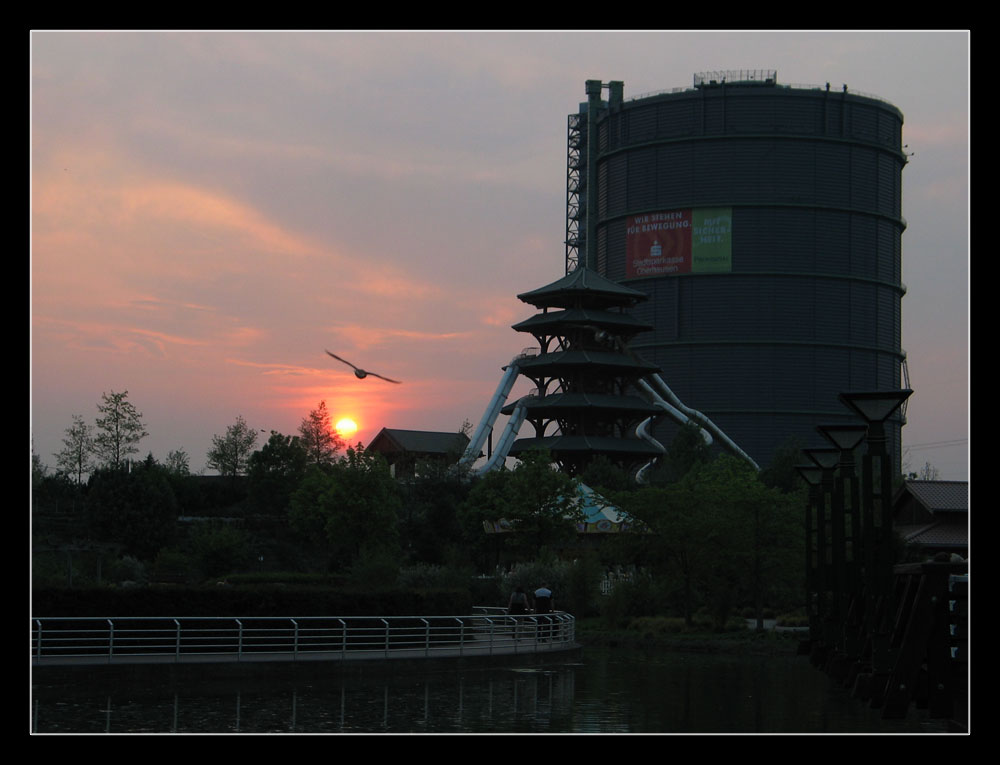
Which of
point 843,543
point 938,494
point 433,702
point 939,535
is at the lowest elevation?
point 939,535

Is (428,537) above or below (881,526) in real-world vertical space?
below

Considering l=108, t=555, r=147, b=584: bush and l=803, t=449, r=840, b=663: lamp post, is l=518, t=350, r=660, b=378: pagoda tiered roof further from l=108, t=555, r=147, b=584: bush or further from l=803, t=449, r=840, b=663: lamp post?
l=803, t=449, r=840, b=663: lamp post

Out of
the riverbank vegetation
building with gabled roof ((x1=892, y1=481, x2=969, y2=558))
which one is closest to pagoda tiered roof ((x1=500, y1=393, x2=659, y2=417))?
the riverbank vegetation

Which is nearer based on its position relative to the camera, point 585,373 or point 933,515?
point 933,515

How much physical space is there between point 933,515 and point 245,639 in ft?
144

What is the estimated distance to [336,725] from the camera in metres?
22.6

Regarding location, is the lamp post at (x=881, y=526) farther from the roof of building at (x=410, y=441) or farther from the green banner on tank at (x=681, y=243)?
the roof of building at (x=410, y=441)

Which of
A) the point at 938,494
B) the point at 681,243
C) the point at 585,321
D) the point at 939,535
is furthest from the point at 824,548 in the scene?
the point at 681,243

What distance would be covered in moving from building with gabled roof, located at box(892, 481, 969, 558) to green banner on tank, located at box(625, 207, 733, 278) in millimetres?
44626

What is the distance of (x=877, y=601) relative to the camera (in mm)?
19656

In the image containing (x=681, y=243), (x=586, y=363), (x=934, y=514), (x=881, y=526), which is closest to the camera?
(x=881, y=526)

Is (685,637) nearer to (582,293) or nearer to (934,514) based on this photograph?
(934,514)

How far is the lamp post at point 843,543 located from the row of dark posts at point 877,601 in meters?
0.02
